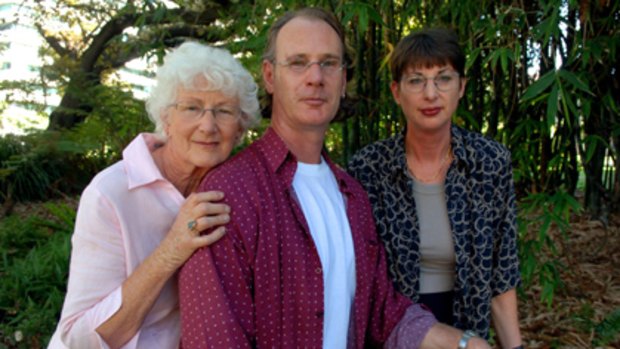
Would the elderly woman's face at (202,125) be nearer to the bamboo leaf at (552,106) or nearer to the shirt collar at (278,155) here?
the shirt collar at (278,155)

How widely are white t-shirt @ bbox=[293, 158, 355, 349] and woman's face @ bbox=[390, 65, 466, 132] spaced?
389 mm

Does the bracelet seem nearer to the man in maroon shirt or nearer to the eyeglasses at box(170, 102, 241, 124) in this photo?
the man in maroon shirt

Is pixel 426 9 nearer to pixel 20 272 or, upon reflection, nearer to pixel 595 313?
pixel 595 313

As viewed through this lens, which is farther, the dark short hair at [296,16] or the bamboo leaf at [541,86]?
the bamboo leaf at [541,86]

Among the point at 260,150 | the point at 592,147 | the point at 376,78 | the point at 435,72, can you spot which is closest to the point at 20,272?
the point at 376,78

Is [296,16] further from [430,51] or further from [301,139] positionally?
[430,51]

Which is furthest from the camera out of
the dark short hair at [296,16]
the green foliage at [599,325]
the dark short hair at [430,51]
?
the green foliage at [599,325]

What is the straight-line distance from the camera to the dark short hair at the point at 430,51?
1785 millimetres

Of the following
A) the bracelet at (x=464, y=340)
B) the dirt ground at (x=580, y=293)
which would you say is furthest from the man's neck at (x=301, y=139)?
the dirt ground at (x=580, y=293)

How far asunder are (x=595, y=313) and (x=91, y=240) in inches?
102

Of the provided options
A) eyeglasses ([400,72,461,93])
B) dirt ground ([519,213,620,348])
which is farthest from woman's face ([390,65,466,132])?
Result: dirt ground ([519,213,620,348])

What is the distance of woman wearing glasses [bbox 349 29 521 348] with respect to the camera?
5.93 feet

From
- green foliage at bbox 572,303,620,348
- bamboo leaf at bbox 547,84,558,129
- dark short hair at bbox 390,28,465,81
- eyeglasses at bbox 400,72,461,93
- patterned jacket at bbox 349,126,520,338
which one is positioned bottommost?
green foliage at bbox 572,303,620,348

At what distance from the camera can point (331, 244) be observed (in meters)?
1.55
